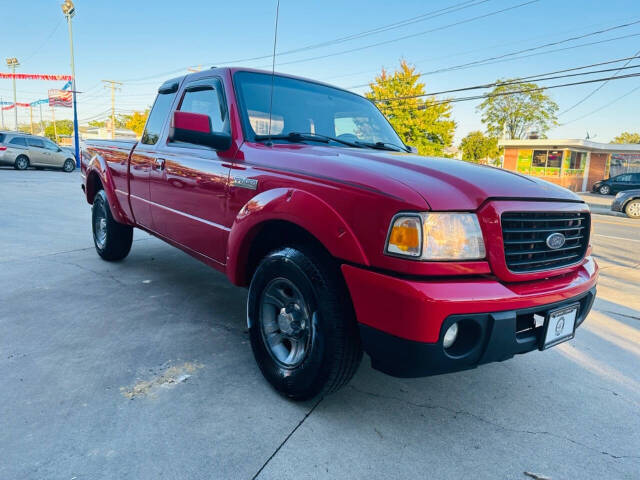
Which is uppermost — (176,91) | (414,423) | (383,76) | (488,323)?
(383,76)

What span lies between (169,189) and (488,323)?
2.49 m

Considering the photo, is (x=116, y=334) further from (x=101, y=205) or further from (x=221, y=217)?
(x=101, y=205)

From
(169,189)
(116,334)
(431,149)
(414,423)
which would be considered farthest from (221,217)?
(431,149)

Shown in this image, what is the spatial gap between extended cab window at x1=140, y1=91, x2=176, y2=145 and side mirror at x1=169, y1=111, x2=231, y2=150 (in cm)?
122

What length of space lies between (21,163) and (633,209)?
23.9 meters

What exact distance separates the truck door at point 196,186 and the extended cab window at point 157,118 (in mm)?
273

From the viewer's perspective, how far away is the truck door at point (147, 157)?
365cm

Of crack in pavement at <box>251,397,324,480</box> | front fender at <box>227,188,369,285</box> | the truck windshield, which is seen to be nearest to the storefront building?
the truck windshield

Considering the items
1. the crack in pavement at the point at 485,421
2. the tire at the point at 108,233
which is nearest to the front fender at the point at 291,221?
the crack in pavement at the point at 485,421

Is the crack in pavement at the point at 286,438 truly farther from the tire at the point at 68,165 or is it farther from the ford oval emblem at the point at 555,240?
the tire at the point at 68,165

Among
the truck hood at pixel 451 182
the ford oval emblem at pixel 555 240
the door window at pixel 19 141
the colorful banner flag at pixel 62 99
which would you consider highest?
the colorful banner flag at pixel 62 99

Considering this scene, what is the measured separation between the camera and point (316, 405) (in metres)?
2.24

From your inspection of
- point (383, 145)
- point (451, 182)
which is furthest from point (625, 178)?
point (451, 182)

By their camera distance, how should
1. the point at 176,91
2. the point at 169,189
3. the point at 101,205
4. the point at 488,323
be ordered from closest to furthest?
the point at 488,323, the point at 169,189, the point at 176,91, the point at 101,205
